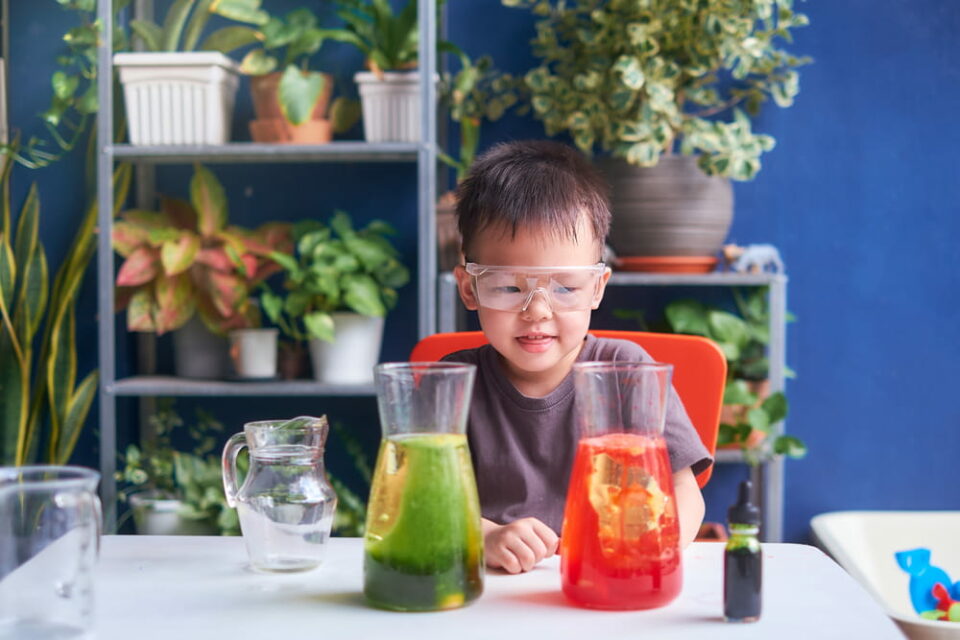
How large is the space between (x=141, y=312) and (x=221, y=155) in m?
0.44

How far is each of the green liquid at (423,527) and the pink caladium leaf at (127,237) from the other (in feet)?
6.30

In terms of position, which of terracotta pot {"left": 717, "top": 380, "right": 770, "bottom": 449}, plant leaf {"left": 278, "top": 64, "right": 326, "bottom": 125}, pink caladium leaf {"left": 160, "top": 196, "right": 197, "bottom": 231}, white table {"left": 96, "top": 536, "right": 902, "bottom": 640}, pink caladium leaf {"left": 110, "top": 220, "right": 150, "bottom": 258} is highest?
plant leaf {"left": 278, "top": 64, "right": 326, "bottom": 125}

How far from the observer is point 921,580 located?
209 cm

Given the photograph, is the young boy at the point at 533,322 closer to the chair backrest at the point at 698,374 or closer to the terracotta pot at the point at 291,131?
the chair backrest at the point at 698,374

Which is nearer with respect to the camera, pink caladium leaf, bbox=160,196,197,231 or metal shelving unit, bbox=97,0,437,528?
metal shelving unit, bbox=97,0,437,528

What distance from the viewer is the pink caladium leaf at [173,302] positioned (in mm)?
2555

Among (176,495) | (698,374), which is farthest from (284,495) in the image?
(176,495)

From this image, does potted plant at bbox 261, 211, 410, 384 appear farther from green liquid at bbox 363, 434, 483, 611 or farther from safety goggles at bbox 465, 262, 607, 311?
green liquid at bbox 363, 434, 483, 611

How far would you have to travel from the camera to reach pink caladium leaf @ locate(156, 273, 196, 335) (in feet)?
8.38

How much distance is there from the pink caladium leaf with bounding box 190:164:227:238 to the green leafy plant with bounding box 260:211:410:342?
0.63 feet

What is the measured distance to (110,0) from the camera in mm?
2510

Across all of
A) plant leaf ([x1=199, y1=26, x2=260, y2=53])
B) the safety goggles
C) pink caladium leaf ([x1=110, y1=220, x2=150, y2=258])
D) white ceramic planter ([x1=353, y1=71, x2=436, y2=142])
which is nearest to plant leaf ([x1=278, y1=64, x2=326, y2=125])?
white ceramic planter ([x1=353, y1=71, x2=436, y2=142])

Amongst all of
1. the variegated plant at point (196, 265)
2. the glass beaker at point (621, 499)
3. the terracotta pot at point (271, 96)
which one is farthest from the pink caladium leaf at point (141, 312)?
the glass beaker at point (621, 499)

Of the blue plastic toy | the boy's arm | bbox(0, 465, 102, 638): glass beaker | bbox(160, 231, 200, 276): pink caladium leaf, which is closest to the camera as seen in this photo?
bbox(0, 465, 102, 638): glass beaker
